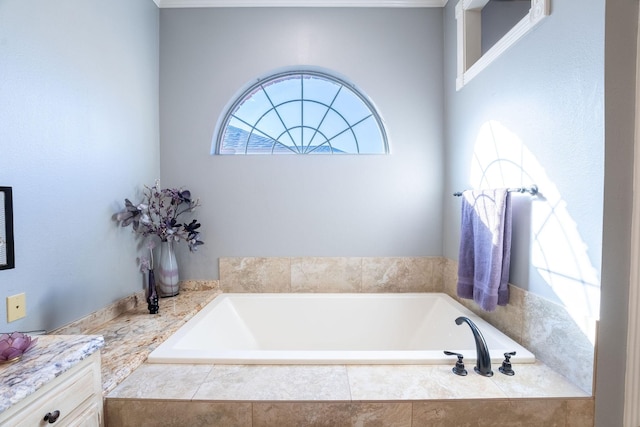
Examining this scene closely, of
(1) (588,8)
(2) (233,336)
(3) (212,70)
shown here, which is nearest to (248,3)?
(3) (212,70)

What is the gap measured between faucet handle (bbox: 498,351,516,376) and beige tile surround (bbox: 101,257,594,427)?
28mm

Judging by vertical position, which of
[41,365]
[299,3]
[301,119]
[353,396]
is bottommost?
[353,396]

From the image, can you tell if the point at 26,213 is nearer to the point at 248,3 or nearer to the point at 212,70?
the point at 212,70

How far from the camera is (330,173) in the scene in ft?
7.34

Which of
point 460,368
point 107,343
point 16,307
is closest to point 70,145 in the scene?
point 16,307

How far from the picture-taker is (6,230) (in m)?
1.14

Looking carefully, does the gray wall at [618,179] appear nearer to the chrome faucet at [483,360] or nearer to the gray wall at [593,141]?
the gray wall at [593,141]

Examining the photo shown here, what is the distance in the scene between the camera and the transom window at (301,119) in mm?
2328

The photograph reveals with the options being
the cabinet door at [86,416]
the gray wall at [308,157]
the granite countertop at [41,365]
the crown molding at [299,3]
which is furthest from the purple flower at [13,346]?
the crown molding at [299,3]

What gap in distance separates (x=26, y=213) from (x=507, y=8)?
2969 mm

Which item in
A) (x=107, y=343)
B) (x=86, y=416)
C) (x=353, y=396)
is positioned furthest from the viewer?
(x=107, y=343)

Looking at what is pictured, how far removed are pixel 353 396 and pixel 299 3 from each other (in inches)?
97.3

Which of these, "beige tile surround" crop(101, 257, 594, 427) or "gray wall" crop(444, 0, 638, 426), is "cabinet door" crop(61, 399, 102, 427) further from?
"gray wall" crop(444, 0, 638, 426)

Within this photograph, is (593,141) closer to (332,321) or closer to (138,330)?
(332,321)
